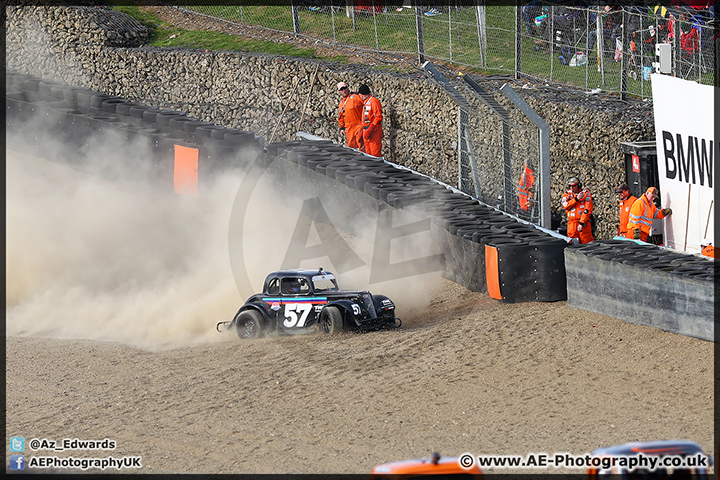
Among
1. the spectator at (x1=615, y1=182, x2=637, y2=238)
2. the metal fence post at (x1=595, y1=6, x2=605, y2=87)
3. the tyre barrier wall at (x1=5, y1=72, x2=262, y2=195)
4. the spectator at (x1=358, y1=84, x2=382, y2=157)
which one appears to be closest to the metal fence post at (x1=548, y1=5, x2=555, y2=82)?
the metal fence post at (x1=595, y1=6, x2=605, y2=87)

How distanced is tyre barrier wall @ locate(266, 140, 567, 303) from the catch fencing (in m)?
3.72

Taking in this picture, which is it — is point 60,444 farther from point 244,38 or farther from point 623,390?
point 244,38

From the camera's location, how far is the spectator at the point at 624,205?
41.1 feet

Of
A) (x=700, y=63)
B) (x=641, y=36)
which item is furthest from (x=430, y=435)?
(x=641, y=36)

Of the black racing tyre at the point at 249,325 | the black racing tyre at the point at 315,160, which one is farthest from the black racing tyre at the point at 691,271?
the black racing tyre at the point at 315,160

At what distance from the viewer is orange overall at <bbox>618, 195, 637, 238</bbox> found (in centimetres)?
1249

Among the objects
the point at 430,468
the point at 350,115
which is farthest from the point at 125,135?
the point at 430,468

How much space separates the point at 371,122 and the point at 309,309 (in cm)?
622

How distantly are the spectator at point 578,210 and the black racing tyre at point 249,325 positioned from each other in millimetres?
5347

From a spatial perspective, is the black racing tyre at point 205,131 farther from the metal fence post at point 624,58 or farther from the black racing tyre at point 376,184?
the metal fence post at point 624,58

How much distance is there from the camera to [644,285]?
9.80 metres

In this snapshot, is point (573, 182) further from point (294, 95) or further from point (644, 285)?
point (294, 95)

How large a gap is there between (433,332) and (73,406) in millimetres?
4359

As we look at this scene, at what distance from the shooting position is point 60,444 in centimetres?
792
